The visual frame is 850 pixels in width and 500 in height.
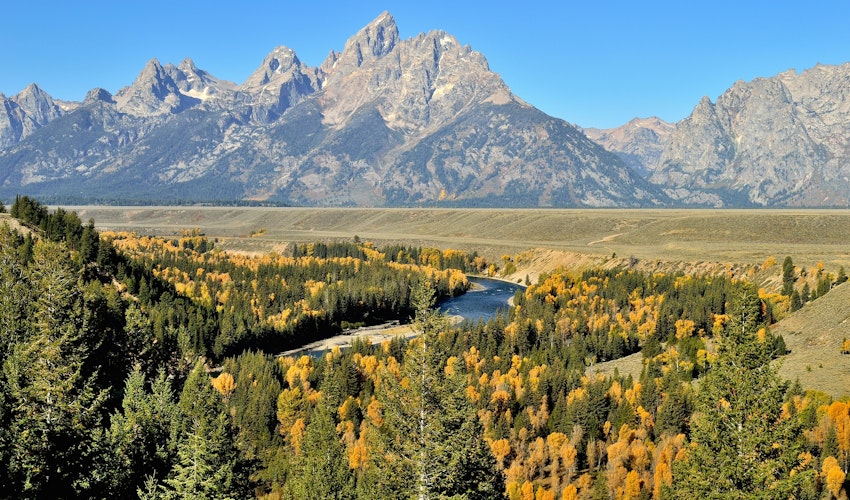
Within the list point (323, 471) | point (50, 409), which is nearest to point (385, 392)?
point (323, 471)

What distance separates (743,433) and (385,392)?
17.5m

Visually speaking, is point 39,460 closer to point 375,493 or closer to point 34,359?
point 34,359

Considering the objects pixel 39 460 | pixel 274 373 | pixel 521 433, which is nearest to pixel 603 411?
pixel 521 433

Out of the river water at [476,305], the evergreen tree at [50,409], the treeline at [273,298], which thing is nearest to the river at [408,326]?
the river water at [476,305]

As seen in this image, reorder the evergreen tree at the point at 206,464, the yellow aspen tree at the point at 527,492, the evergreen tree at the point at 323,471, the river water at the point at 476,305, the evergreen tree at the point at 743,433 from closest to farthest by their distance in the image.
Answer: the evergreen tree at the point at 743,433 → the evergreen tree at the point at 206,464 → the evergreen tree at the point at 323,471 → the yellow aspen tree at the point at 527,492 → the river water at the point at 476,305

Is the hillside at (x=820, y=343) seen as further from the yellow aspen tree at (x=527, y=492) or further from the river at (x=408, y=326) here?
the river at (x=408, y=326)

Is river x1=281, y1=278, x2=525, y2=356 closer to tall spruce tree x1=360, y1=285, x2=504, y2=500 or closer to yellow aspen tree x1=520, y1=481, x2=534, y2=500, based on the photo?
yellow aspen tree x1=520, y1=481, x2=534, y2=500

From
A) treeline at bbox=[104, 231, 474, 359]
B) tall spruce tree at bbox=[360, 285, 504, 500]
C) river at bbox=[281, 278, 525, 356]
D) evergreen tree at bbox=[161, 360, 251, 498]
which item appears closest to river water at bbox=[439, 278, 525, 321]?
river at bbox=[281, 278, 525, 356]

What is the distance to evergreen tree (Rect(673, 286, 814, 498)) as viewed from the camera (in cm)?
3253

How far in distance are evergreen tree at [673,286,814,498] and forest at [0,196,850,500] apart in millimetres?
105

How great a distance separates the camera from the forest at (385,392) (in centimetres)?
3316

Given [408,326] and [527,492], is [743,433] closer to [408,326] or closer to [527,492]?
[527,492]

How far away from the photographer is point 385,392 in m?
30.9

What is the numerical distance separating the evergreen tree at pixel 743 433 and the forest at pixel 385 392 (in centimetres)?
11
